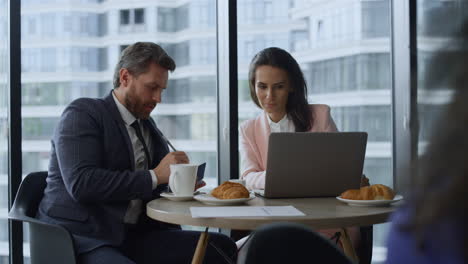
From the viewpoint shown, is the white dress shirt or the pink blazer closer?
the white dress shirt

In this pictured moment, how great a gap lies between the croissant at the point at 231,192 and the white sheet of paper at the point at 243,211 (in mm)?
73

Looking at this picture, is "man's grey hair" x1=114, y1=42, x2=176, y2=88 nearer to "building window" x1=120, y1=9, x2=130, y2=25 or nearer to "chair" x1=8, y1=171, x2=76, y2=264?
"chair" x1=8, y1=171, x2=76, y2=264

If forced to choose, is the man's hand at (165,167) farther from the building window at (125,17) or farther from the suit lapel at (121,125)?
the building window at (125,17)

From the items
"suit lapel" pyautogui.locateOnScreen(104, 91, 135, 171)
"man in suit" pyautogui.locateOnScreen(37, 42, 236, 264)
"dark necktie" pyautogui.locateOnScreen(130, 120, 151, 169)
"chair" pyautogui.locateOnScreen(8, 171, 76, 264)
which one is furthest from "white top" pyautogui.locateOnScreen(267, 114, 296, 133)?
"chair" pyautogui.locateOnScreen(8, 171, 76, 264)

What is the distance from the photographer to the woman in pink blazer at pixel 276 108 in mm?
2445

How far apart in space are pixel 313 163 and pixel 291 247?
2.30 feet

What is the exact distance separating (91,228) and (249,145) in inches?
35.3

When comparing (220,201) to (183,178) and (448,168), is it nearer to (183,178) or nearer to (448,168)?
(183,178)

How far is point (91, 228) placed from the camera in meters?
1.79

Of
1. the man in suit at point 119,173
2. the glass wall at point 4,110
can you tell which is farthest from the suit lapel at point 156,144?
the glass wall at point 4,110

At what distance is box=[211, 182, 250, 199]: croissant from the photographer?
1695 mm

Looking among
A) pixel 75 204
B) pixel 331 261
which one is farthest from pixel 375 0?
pixel 331 261

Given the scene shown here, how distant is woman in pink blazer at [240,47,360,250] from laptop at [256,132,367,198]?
0.57 meters

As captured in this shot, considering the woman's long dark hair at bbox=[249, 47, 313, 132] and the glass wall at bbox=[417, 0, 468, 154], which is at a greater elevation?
the woman's long dark hair at bbox=[249, 47, 313, 132]
